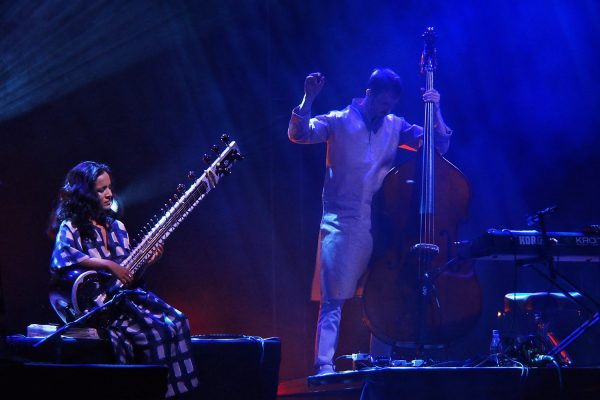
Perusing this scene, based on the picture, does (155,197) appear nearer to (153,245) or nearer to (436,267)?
A: (153,245)

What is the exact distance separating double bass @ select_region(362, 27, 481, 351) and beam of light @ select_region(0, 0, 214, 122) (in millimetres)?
1998

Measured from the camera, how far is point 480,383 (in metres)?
3.08

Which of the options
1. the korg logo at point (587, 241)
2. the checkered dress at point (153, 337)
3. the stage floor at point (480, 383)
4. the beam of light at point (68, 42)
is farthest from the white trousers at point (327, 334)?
the beam of light at point (68, 42)

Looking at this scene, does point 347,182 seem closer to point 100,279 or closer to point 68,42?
point 100,279

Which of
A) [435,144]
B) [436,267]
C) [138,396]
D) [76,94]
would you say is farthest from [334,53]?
[138,396]

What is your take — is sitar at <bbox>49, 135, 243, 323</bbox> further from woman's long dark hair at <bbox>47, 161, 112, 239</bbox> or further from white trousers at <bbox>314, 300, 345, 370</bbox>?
white trousers at <bbox>314, 300, 345, 370</bbox>

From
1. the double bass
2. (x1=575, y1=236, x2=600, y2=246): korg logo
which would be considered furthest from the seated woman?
(x1=575, y1=236, x2=600, y2=246): korg logo

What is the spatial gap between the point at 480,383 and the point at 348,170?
140cm

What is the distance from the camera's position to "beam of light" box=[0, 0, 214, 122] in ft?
14.2

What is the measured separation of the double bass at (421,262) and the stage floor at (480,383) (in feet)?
1.64

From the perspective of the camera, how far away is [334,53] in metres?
5.28

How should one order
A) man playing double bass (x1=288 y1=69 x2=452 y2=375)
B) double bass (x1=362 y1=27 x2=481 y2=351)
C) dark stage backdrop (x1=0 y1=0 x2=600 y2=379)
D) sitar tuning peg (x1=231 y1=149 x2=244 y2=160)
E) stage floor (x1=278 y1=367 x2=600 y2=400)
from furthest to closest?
dark stage backdrop (x1=0 y1=0 x2=600 y2=379) < sitar tuning peg (x1=231 y1=149 x2=244 y2=160) < man playing double bass (x1=288 y1=69 x2=452 y2=375) < double bass (x1=362 y1=27 x2=481 y2=351) < stage floor (x1=278 y1=367 x2=600 y2=400)

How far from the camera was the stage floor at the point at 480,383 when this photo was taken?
10.00ft

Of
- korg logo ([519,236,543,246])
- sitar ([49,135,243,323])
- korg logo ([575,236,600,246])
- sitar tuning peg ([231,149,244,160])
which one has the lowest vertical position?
sitar ([49,135,243,323])
